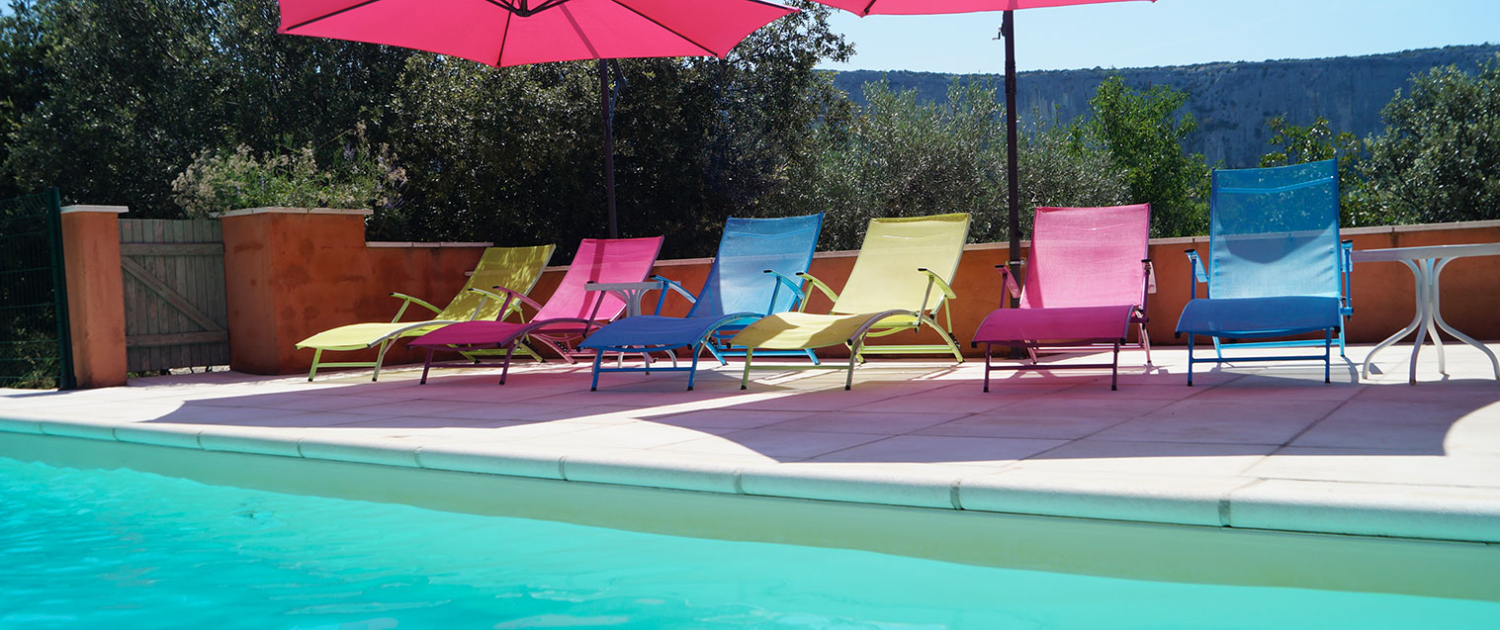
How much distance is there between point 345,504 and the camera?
3.52m

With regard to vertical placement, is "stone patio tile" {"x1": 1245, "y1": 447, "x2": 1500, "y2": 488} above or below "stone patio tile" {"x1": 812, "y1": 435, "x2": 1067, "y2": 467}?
above

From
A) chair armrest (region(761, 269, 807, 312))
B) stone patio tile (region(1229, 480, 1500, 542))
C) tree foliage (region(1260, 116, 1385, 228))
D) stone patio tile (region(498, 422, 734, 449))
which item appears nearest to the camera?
stone patio tile (region(1229, 480, 1500, 542))

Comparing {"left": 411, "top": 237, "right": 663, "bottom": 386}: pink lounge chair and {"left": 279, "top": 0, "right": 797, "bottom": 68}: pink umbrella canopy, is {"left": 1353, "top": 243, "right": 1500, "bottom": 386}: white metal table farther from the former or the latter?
{"left": 411, "top": 237, "right": 663, "bottom": 386}: pink lounge chair

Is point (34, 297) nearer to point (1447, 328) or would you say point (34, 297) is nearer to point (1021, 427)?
point (1021, 427)

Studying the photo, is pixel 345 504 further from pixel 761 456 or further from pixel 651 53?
pixel 651 53

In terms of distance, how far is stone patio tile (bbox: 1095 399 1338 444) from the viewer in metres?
3.12

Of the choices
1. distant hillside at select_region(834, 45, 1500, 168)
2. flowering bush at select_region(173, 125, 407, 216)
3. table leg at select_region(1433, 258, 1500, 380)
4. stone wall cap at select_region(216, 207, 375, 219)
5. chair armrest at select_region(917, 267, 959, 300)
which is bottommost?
table leg at select_region(1433, 258, 1500, 380)

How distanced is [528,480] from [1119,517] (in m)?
1.80

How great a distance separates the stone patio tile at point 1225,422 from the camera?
312 centimetres

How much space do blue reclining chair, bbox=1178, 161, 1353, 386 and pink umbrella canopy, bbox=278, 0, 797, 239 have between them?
2568mm

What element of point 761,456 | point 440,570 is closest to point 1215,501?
point 761,456

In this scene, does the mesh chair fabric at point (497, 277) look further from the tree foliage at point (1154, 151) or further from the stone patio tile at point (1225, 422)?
the tree foliage at point (1154, 151)

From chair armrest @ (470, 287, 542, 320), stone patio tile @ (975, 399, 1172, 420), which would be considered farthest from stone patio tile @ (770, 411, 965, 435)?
chair armrest @ (470, 287, 542, 320)

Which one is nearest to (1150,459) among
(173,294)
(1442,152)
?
(173,294)
